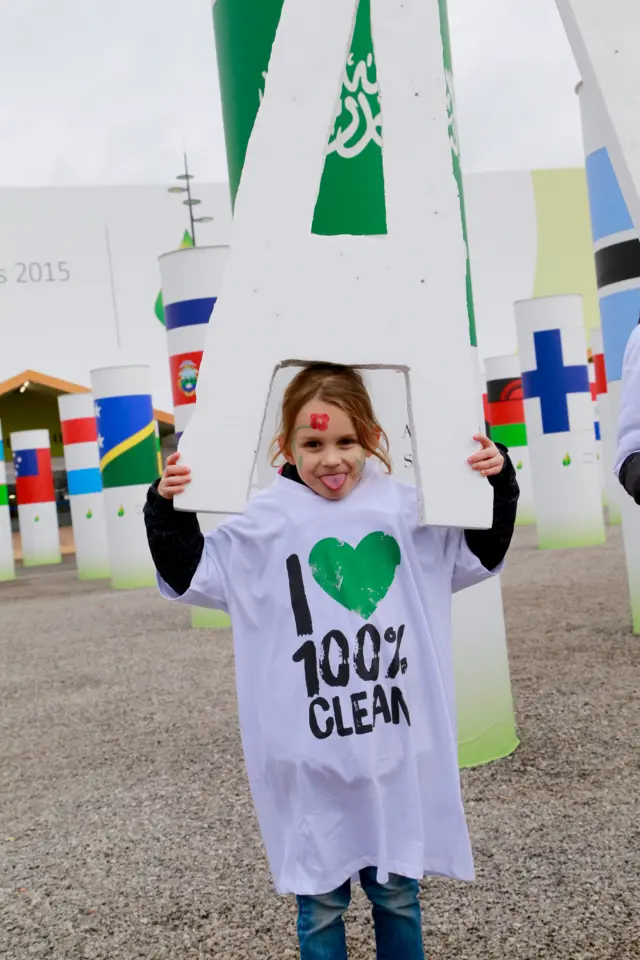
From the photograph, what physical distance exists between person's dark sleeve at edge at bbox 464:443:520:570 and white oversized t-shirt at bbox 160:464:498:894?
0.11 feet

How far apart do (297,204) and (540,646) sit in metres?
5.09

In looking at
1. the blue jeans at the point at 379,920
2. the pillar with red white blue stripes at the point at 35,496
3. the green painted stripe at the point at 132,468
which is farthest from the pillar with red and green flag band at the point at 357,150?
the pillar with red white blue stripes at the point at 35,496

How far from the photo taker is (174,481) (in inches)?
80.7

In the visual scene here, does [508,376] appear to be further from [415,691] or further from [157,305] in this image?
[415,691]

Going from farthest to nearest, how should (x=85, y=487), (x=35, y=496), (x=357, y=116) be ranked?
1. (x=35, y=496)
2. (x=85, y=487)
3. (x=357, y=116)

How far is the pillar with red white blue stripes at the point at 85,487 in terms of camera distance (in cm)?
1667

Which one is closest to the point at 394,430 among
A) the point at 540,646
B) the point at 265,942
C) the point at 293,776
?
the point at 265,942

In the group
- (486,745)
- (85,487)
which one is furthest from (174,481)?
(85,487)

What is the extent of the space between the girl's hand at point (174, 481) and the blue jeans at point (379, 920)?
76 centimetres

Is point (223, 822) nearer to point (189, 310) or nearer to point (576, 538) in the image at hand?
point (189, 310)

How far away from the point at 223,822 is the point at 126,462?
32.5ft

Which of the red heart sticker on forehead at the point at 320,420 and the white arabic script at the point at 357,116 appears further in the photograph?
the white arabic script at the point at 357,116

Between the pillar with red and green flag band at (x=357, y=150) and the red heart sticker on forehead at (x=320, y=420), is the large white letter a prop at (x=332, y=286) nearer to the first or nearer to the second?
the red heart sticker on forehead at (x=320, y=420)

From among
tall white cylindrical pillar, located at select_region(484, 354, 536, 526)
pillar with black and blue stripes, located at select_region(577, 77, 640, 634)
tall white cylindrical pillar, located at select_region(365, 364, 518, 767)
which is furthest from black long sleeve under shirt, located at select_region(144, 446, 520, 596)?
tall white cylindrical pillar, located at select_region(484, 354, 536, 526)
